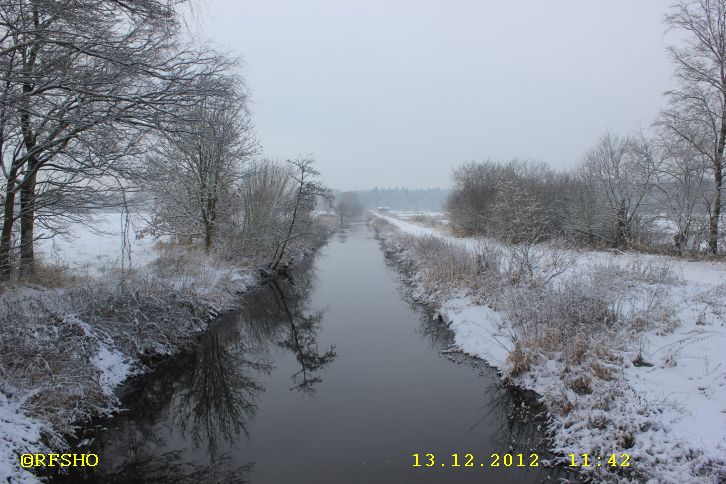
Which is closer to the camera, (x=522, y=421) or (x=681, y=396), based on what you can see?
(x=681, y=396)

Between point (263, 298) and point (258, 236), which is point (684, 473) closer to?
point (263, 298)

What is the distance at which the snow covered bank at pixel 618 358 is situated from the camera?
4.25 meters

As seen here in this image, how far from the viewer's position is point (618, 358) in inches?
229

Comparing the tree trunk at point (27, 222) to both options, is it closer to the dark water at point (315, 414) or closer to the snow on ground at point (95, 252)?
the snow on ground at point (95, 252)

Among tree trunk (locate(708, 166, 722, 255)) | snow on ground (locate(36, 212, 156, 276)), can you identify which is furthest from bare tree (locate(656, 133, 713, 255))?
snow on ground (locate(36, 212, 156, 276))

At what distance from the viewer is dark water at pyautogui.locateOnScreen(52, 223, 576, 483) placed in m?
4.80

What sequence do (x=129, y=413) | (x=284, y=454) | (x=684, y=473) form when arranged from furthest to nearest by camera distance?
1. (x=129, y=413)
2. (x=284, y=454)
3. (x=684, y=473)

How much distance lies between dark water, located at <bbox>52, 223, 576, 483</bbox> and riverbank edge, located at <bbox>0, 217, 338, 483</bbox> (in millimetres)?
371

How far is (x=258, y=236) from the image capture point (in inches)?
702

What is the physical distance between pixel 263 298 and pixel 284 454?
9.53m

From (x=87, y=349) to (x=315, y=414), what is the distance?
3.88m

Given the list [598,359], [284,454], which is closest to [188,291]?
[284,454]

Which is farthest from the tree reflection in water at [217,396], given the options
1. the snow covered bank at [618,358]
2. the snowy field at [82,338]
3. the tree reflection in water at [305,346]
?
the snow covered bank at [618,358]

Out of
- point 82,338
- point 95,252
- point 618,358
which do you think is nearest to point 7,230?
point 82,338
